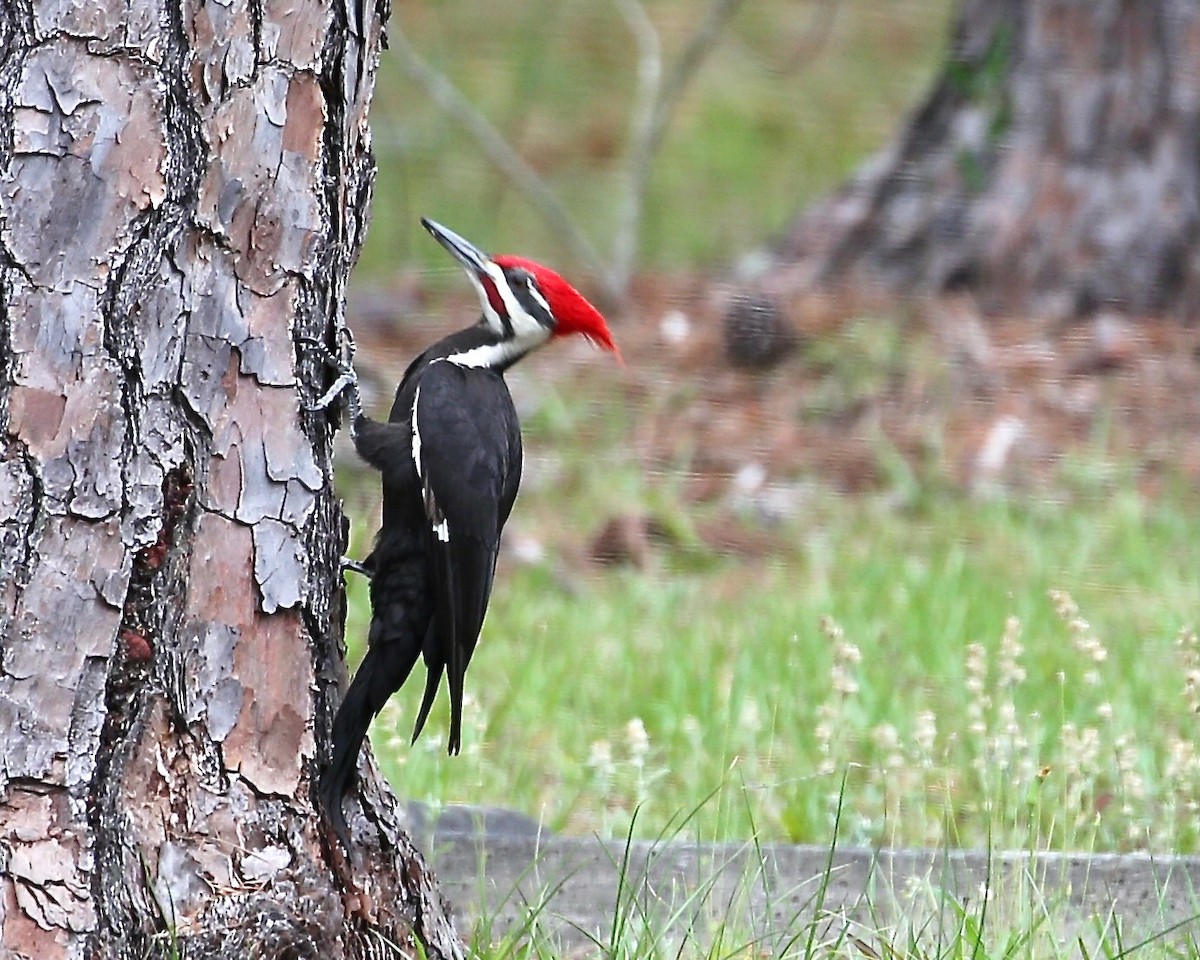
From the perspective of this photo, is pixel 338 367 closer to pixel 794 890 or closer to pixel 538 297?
pixel 538 297

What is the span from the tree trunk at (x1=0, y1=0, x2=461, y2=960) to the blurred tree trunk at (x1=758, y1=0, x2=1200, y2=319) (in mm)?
5532

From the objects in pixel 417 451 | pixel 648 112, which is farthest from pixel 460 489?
pixel 648 112

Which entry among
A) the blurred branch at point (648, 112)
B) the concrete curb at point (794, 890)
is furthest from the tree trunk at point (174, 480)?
the blurred branch at point (648, 112)

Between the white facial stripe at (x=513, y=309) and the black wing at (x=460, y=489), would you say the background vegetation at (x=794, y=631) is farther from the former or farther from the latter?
the white facial stripe at (x=513, y=309)

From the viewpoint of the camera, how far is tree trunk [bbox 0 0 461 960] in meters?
2.63

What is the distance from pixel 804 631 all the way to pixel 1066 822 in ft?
6.10

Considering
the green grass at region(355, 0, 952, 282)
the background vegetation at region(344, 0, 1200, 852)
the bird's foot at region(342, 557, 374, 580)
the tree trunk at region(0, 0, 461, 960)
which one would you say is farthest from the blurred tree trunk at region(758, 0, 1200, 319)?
the tree trunk at region(0, 0, 461, 960)

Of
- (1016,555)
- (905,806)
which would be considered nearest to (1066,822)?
(905,806)

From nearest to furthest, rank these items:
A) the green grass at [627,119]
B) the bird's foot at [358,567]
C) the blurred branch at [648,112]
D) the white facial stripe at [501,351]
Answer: the bird's foot at [358,567] < the white facial stripe at [501,351] < the blurred branch at [648,112] < the green grass at [627,119]

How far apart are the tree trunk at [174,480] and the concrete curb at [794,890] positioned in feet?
1.41

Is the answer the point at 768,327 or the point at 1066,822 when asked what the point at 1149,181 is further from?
the point at 1066,822

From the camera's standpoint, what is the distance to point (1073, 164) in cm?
799

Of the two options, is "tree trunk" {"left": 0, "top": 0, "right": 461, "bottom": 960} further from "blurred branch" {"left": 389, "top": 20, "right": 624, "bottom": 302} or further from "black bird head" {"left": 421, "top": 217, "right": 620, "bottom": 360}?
"blurred branch" {"left": 389, "top": 20, "right": 624, "bottom": 302}

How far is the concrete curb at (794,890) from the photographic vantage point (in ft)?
10.00
